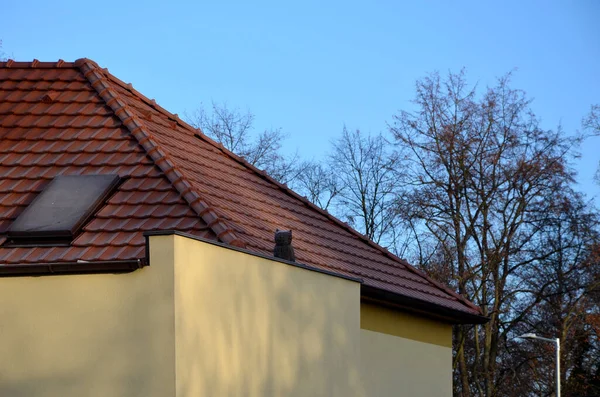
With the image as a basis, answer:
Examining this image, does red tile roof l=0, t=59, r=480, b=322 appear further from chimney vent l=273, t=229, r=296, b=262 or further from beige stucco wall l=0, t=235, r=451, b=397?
beige stucco wall l=0, t=235, r=451, b=397

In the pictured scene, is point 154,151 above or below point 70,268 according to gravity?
above

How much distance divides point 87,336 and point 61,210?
6.89 feet

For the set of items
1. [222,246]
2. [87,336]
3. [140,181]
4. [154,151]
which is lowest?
[87,336]

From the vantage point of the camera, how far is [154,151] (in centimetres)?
1297

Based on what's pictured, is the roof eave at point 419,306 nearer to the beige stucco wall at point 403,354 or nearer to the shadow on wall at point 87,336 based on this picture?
the beige stucco wall at point 403,354

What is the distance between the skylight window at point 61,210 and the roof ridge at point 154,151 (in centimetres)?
68

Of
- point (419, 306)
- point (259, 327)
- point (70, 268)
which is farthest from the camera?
point (419, 306)

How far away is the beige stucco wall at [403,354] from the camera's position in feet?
48.1

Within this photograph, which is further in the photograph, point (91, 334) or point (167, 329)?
point (91, 334)

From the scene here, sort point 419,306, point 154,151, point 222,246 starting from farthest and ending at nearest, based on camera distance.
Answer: point 419,306
point 154,151
point 222,246

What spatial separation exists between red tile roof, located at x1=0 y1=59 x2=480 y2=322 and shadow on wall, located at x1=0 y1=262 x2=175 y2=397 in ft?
2.13

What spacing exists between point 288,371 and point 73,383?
2.52 meters

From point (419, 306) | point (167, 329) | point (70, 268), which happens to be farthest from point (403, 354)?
point (70, 268)

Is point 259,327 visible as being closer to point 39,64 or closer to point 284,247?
point 284,247
